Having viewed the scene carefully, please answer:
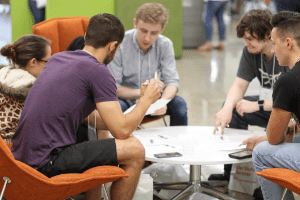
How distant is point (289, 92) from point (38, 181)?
3.82ft

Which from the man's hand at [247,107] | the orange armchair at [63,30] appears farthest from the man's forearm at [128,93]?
the man's hand at [247,107]

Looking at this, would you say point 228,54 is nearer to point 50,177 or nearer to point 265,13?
point 265,13

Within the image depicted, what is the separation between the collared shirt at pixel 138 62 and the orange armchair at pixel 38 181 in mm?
1558

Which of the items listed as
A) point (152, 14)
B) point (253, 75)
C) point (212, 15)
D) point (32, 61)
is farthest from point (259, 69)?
point (212, 15)

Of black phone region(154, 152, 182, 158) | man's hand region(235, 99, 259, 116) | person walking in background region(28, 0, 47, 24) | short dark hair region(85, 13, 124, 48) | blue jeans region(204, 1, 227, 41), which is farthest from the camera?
blue jeans region(204, 1, 227, 41)

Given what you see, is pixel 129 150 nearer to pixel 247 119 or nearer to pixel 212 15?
pixel 247 119

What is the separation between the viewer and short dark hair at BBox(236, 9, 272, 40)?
3.64 m

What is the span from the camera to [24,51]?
3240 mm

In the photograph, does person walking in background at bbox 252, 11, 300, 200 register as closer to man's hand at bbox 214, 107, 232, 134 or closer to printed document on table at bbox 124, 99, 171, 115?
man's hand at bbox 214, 107, 232, 134

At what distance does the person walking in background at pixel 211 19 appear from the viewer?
8.81 metres

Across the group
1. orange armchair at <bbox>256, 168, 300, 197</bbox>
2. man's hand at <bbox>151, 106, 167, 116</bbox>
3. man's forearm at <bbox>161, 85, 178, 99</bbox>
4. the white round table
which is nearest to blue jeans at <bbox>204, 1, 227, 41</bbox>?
man's forearm at <bbox>161, 85, 178, 99</bbox>

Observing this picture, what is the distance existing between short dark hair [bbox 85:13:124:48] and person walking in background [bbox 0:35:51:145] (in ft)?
1.17

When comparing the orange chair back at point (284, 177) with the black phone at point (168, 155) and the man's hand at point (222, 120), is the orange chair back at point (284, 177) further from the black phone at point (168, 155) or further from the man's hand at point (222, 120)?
the man's hand at point (222, 120)

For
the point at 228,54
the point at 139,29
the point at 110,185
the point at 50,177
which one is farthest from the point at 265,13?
the point at 228,54
